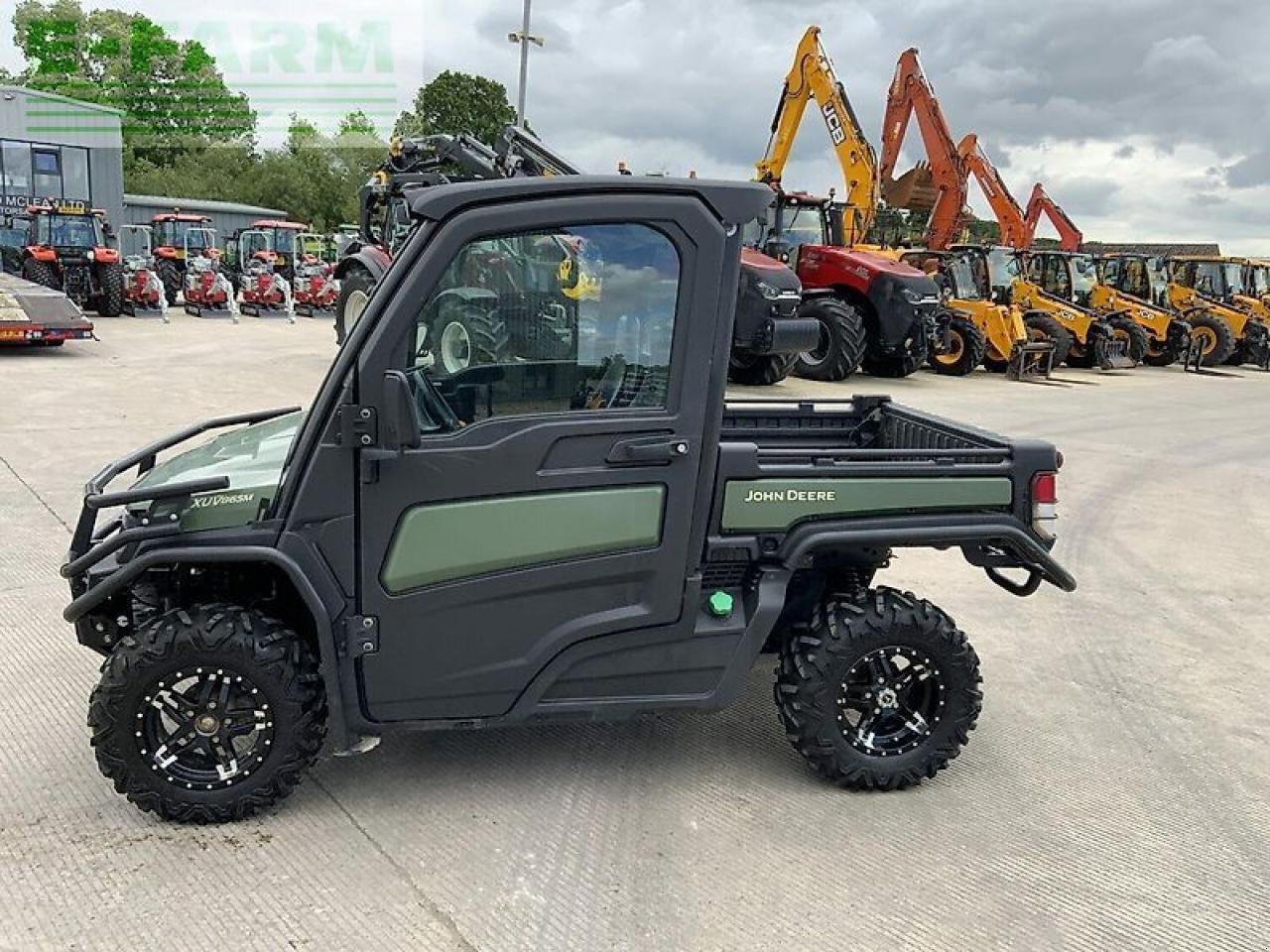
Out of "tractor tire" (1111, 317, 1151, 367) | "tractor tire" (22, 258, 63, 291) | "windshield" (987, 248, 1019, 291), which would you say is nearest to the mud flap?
"windshield" (987, 248, 1019, 291)

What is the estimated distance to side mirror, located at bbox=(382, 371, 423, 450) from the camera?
266 cm

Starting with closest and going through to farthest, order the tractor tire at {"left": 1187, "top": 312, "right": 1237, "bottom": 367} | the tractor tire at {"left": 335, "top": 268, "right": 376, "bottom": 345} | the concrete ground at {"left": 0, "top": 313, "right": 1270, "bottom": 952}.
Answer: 1. the concrete ground at {"left": 0, "top": 313, "right": 1270, "bottom": 952}
2. the tractor tire at {"left": 335, "top": 268, "right": 376, "bottom": 345}
3. the tractor tire at {"left": 1187, "top": 312, "right": 1237, "bottom": 367}

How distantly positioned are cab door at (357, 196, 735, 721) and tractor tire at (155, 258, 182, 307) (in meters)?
22.6

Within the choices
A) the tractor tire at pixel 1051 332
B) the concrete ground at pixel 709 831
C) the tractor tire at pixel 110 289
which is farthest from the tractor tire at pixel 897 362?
the tractor tire at pixel 110 289

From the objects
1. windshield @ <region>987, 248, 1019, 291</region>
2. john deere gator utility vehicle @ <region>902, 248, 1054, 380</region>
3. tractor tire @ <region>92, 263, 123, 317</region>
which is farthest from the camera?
tractor tire @ <region>92, 263, 123, 317</region>

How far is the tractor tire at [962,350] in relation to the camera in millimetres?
16188

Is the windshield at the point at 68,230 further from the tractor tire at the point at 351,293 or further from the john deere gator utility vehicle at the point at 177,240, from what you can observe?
the tractor tire at the point at 351,293

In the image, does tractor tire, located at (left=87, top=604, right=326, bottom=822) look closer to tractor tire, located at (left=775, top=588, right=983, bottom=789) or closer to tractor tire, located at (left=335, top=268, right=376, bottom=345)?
tractor tire, located at (left=775, top=588, right=983, bottom=789)

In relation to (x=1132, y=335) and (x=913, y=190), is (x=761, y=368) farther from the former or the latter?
(x=913, y=190)

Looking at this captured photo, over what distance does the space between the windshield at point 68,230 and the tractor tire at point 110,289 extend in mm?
662

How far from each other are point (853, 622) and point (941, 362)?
14147 mm

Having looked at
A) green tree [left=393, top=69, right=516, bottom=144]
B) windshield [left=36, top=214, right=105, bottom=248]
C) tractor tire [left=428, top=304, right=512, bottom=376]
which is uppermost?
green tree [left=393, top=69, right=516, bottom=144]

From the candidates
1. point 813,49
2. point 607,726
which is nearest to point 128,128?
point 813,49

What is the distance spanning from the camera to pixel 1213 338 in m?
20.8
